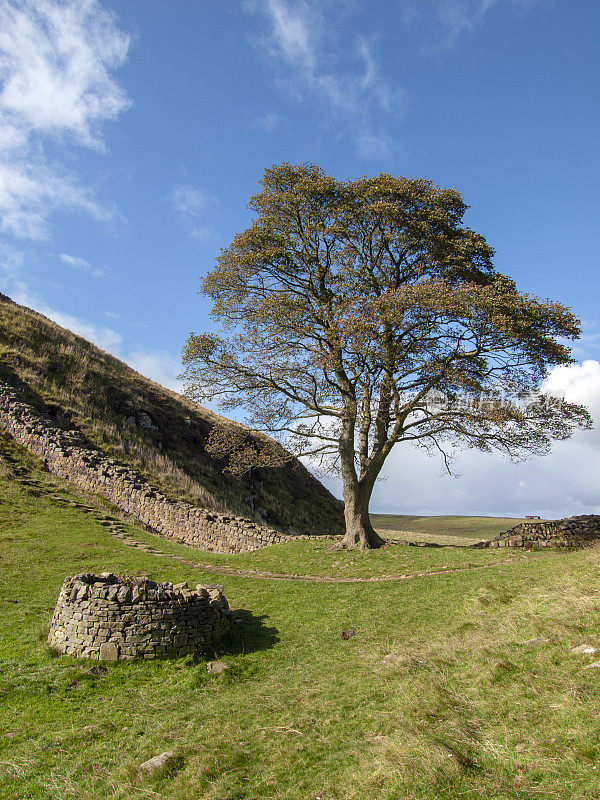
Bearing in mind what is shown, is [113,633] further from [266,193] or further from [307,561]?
[266,193]

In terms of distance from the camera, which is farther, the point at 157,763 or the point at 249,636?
the point at 249,636

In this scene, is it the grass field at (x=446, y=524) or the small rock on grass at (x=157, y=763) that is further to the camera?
the grass field at (x=446, y=524)

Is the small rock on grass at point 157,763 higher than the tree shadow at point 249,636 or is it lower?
lower

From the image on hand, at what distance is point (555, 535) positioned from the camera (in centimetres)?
2227

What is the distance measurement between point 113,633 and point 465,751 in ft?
24.0

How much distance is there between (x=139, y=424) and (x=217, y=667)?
30015mm

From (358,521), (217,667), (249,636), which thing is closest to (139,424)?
(358,521)

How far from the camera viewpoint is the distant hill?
33.2 metres

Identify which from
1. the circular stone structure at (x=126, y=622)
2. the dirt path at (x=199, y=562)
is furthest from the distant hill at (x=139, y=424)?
the circular stone structure at (x=126, y=622)

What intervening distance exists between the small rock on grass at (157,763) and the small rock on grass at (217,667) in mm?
3069

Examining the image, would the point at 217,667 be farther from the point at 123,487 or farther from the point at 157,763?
the point at 123,487

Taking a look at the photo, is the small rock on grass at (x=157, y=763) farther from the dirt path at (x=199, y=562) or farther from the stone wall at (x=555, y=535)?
the stone wall at (x=555, y=535)

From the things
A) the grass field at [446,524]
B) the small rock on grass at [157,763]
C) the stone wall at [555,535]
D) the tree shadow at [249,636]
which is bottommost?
the small rock on grass at [157,763]

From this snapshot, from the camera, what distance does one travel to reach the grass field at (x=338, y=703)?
553 centimetres
